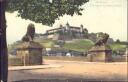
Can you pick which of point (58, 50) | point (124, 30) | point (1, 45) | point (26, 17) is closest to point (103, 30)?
point (124, 30)

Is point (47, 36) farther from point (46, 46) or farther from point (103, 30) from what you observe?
point (103, 30)

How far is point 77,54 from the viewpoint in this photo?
8.38 metres

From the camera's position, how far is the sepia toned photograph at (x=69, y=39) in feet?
26.7

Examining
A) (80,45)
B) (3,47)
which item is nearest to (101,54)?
(80,45)

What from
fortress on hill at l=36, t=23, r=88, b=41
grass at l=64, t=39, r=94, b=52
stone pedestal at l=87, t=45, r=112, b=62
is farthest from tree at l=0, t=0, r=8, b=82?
stone pedestal at l=87, t=45, r=112, b=62

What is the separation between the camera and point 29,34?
8.14 meters

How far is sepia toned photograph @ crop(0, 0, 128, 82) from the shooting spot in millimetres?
8133

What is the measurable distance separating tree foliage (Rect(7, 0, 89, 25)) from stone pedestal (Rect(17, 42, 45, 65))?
19.4 inches

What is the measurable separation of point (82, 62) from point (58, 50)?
0.54m

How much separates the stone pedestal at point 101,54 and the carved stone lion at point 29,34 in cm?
121

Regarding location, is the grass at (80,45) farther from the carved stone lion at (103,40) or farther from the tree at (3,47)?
the tree at (3,47)

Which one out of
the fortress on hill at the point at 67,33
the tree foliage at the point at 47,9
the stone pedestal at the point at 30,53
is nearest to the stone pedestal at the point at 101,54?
the fortress on hill at the point at 67,33

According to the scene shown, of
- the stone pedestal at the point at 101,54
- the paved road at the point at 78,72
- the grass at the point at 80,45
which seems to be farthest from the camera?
the stone pedestal at the point at 101,54

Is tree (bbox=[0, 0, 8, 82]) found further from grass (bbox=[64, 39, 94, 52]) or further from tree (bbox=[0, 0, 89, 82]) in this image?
grass (bbox=[64, 39, 94, 52])
